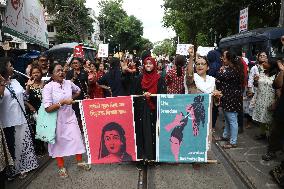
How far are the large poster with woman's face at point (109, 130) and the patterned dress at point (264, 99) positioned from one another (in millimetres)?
2891

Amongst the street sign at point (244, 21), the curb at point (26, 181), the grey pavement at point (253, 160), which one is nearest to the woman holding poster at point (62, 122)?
the curb at point (26, 181)

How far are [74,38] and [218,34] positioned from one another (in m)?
30.3

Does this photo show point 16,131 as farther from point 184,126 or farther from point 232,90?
point 232,90

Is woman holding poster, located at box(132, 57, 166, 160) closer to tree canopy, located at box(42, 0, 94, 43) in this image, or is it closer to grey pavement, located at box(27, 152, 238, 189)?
grey pavement, located at box(27, 152, 238, 189)

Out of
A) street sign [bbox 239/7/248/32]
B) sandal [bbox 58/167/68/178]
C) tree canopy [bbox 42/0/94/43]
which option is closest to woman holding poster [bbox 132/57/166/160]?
sandal [bbox 58/167/68/178]

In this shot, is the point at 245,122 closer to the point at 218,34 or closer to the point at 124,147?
the point at 124,147

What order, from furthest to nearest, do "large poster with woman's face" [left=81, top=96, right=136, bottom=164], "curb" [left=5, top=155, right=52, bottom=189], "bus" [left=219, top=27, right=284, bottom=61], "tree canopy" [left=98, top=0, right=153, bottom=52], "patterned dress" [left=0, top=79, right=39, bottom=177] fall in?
"tree canopy" [left=98, top=0, right=153, bottom=52] → "bus" [left=219, top=27, right=284, bottom=61] → "large poster with woman's face" [left=81, top=96, right=136, bottom=164] → "patterned dress" [left=0, top=79, right=39, bottom=177] → "curb" [left=5, top=155, right=52, bottom=189]

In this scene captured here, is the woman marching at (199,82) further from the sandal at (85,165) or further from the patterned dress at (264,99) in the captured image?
the sandal at (85,165)

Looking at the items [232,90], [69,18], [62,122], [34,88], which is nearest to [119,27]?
[69,18]

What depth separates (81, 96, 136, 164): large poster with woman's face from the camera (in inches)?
232

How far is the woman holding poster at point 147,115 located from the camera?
5.98 meters

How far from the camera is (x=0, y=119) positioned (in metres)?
5.62

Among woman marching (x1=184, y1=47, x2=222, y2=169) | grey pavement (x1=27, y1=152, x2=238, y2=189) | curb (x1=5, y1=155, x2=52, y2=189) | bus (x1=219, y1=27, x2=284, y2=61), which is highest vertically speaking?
bus (x1=219, y1=27, x2=284, y2=61)

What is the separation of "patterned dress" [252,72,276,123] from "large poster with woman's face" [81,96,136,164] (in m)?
2.89
